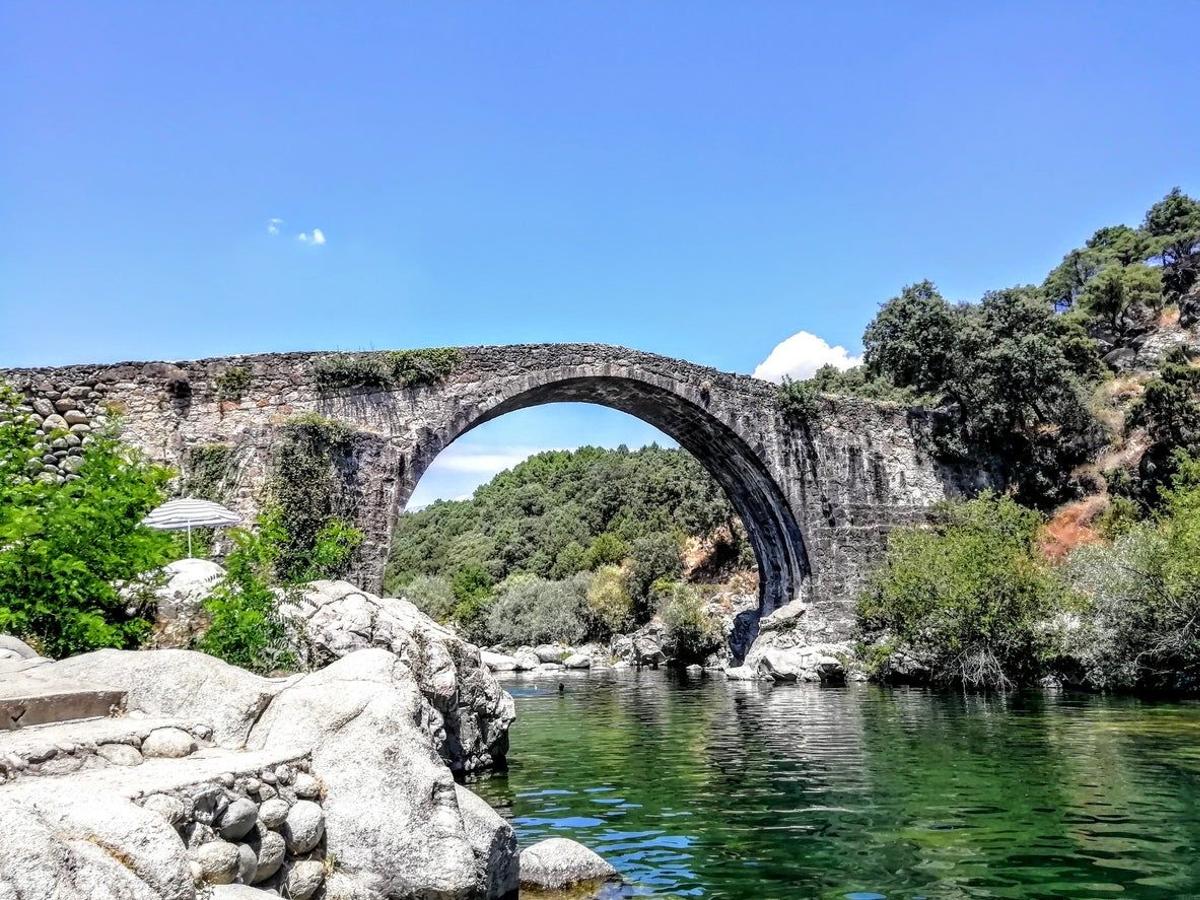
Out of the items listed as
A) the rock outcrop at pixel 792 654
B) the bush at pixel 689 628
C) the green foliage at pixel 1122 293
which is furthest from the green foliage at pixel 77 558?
the green foliage at pixel 1122 293

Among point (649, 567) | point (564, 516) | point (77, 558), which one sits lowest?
point (77, 558)

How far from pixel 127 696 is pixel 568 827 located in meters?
3.73

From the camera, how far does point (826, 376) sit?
149 feet

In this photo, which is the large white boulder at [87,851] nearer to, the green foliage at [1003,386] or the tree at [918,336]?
the green foliage at [1003,386]

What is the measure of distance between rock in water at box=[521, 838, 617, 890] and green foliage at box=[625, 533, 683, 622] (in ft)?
118

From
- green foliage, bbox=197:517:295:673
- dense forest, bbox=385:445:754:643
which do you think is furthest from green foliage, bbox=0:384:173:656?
dense forest, bbox=385:445:754:643

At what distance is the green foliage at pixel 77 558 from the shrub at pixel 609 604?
34.5 meters

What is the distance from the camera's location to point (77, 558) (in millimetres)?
7852

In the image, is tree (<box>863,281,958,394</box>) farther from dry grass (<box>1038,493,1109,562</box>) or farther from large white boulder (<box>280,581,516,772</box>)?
large white boulder (<box>280,581,516,772</box>)

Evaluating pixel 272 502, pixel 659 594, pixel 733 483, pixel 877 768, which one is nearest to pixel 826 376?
pixel 659 594

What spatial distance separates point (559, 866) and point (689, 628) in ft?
93.4

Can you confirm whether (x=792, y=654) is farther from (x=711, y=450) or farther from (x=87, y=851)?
(x=87, y=851)

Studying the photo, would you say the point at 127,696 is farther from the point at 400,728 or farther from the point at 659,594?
the point at 659,594

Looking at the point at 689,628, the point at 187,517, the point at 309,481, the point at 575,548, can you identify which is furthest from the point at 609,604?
the point at 187,517
